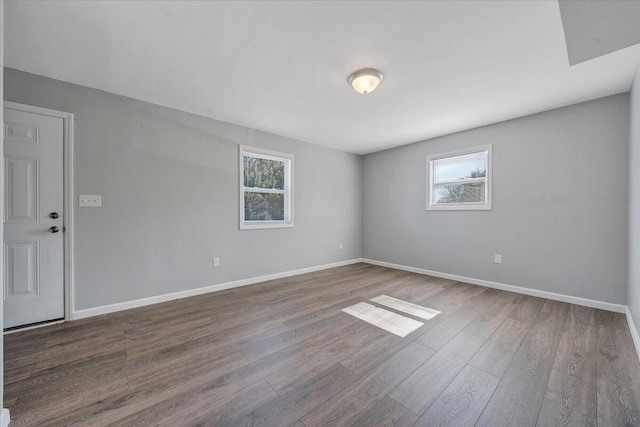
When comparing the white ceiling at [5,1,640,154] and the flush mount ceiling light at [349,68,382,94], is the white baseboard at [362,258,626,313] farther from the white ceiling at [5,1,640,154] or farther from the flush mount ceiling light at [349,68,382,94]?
the flush mount ceiling light at [349,68,382,94]

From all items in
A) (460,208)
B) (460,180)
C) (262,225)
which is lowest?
(262,225)

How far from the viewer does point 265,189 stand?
411 centimetres

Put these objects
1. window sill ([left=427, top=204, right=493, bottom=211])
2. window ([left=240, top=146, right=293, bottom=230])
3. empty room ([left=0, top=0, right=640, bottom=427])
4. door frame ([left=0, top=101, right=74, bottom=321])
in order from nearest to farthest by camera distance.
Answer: empty room ([left=0, top=0, right=640, bottom=427]), door frame ([left=0, top=101, right=74, bottom=321]), window sill ([left=427, top=204, right=493, bottom=211]), window ([left=240, top=146, right=293, bottom=230])

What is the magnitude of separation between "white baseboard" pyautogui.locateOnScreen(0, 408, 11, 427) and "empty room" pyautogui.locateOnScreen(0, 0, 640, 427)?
18 mm

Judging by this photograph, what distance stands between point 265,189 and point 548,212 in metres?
3.89

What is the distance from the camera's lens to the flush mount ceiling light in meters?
2.32

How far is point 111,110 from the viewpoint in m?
2.77

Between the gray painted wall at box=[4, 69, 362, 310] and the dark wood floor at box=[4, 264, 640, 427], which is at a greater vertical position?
the gray painted wall at box=[4, 69, 362, 310]

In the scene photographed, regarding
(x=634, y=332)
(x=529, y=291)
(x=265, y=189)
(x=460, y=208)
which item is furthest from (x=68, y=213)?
(x=529, y=291)

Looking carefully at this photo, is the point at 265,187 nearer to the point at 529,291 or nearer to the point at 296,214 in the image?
the point at 296,214

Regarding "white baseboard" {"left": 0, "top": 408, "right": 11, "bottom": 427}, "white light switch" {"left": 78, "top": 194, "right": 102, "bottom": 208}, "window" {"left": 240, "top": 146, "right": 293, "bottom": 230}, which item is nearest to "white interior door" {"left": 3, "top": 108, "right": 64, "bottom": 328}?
"white light switch" {"left": 78, "top": 194, "right": 102, "bottom": 208}

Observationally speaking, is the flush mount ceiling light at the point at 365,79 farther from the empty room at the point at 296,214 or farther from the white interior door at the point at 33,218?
the white interior door at the point at 33,218

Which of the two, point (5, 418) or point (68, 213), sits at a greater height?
point (68, 213)

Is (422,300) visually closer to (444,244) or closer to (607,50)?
(444,244)
